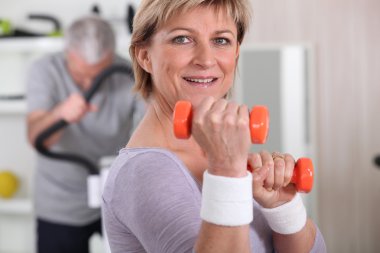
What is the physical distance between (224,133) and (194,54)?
16 cm

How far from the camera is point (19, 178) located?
127 inches

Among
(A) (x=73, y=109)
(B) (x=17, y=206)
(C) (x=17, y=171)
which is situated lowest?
(B) (x=17, y=206)

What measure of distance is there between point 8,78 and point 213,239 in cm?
295

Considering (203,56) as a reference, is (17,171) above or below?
below

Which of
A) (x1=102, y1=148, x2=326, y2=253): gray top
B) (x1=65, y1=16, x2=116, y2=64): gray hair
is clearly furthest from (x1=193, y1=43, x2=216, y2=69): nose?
(x1=65, y1=16, x2=116, y2=64): gray hair

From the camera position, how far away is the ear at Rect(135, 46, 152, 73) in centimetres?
70

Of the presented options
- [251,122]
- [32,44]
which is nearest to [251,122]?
[251,122]

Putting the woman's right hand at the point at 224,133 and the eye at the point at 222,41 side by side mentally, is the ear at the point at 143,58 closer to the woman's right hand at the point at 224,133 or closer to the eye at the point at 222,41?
the eye at the point at 222,41

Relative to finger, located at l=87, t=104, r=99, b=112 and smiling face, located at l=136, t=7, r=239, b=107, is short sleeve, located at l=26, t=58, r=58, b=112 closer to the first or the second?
finger, located at l=87, t=104, r=99, b=112

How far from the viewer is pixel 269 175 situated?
2.05 feet

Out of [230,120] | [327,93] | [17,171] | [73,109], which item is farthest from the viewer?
[17,171]

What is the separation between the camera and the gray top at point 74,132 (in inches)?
86.2

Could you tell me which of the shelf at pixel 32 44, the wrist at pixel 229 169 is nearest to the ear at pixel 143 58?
the wrist at pixel 229 169

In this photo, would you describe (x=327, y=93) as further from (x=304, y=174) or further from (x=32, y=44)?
(x=304, y=174)
